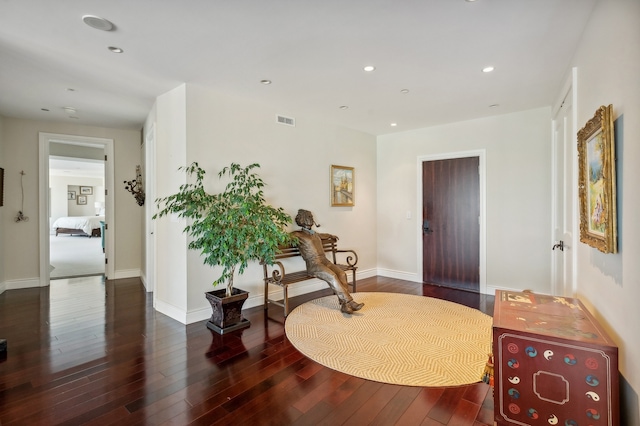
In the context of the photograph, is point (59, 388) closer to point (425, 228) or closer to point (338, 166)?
point (338, 166)

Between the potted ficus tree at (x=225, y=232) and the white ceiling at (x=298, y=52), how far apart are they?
114 cm

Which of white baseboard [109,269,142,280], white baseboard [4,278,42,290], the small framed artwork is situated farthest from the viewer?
white baseboard [109,269,142,280]

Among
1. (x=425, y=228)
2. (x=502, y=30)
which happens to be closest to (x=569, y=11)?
(x=502, y=30)

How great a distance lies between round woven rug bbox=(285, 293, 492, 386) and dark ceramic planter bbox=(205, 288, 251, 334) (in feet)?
1.69

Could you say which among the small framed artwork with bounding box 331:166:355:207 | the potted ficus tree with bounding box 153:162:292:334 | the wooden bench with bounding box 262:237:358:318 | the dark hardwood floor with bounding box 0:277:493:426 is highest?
the small framed artwork with bounding box 331:166:355:207

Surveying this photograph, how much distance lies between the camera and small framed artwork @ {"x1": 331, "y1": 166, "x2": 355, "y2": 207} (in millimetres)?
5012

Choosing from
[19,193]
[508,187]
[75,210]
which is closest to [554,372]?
[508,187]

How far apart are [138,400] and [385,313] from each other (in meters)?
2.54

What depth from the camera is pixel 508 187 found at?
14.7ft

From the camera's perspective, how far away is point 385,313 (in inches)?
146

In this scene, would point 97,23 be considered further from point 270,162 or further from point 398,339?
point 398,339

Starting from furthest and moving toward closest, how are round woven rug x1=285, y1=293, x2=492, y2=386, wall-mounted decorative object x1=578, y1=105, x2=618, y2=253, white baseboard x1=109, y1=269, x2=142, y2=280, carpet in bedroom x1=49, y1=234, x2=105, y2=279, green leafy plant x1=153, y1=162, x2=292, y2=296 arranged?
carpet in bedroom x1=49, y1=234, x2=105, y2=279
white baseboard x1=109, y1=269, x2=142, y2=280
green leafy plant x1=153, y1=162, x2=292, y2=296
round woven rug x1=285, y1=293, x2=492, y2=386
wall-mounted decorative object x1=578, y1=105, x2=618, y2=253

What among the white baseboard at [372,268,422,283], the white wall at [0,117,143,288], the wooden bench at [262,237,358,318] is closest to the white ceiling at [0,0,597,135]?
the white wall at [0,117,143,288]

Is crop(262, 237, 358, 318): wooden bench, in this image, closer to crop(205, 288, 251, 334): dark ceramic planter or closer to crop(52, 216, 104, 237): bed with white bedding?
crop(205, 288, 251, 334): dark ceramic planter
